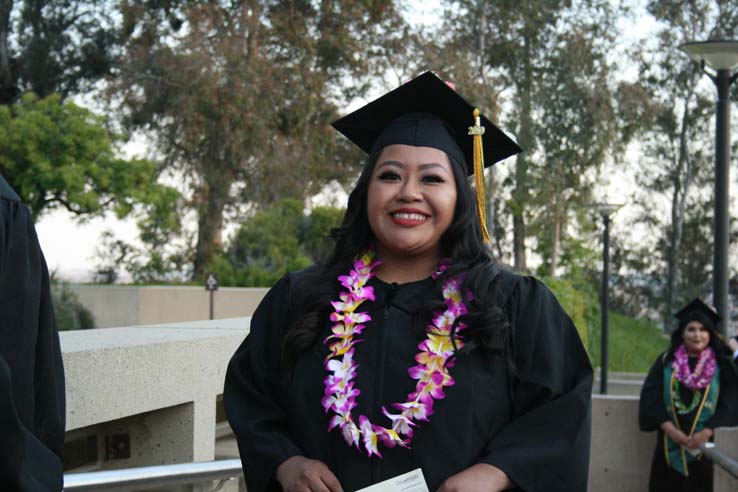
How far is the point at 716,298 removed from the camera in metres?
9.16

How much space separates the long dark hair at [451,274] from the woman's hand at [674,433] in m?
5.50

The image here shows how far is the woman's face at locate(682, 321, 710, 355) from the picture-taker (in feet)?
26.3

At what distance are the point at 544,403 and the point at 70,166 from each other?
23137 millimetres

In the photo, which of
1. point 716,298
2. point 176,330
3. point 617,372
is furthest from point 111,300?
point 176,330

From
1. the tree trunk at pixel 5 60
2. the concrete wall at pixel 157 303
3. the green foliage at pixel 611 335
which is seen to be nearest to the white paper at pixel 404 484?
the green foliage at pixel 611 335

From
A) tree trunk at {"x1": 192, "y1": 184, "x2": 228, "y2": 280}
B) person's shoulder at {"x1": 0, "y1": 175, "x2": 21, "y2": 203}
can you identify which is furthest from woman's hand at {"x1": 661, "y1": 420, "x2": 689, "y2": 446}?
tree trunk at {"x1": 192, "y1": 184, "x2": 228, "y2": 280}

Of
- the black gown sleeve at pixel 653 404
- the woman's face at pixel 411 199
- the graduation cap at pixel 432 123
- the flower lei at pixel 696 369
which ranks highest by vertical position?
the graduation cap at pixel 432 123

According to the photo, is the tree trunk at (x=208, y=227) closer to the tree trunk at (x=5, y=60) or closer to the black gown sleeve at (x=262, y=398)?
the tree trunk at (x=5, y=60)

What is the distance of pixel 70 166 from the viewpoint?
959 inches

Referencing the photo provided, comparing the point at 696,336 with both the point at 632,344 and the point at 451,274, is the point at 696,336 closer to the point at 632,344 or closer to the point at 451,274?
the point at 451,274

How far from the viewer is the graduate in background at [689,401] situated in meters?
7.80

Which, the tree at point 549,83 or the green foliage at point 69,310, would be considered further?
the tree at point 549,83

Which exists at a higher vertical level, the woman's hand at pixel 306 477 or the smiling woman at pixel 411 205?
the smiling woman at pixel 411 205

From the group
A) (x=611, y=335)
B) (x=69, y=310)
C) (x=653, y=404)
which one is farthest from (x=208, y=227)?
(x=653, y=404)
